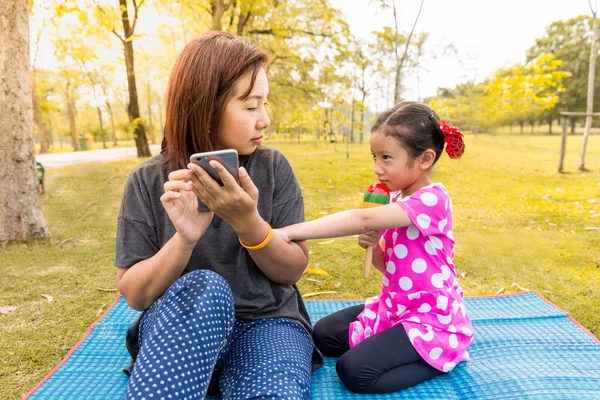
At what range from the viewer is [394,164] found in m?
1.93

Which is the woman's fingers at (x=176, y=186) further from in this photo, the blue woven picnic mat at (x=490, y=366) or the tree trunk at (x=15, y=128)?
the tree trunk at (x=15, y=128)

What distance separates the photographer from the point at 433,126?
1.95 m

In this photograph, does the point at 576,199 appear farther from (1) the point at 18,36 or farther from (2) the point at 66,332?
(1) the point at 18,36

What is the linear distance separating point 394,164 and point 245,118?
70 cm

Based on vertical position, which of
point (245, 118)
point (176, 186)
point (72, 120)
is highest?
point (72, 120)

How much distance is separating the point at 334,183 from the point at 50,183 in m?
5.69

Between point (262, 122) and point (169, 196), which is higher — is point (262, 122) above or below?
above

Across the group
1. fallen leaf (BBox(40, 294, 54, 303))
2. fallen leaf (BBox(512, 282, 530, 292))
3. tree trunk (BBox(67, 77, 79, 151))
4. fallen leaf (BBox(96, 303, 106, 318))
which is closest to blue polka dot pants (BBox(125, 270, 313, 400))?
fallen leaf (BBox(96, 303, 106, 318))

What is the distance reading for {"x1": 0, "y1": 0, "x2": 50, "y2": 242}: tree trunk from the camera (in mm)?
4078

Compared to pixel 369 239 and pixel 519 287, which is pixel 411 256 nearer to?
pixel 369 239

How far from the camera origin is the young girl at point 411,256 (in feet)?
6.10

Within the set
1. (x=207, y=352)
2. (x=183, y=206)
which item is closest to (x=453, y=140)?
(x=183, y=206)

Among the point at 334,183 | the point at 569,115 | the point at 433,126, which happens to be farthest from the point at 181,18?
the point at 433,126

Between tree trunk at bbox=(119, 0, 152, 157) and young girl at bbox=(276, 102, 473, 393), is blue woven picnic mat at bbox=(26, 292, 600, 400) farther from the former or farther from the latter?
tree trunk at bbox=(119, 0, 152, 157)
